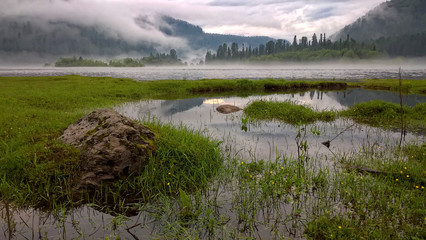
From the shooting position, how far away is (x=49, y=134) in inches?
457

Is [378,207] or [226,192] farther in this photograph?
[226,192]

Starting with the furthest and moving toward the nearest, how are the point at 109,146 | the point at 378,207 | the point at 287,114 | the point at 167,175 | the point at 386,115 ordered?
the point at 287,114 < the point at 386,115 < the point at 167,175 < the point at 109,146 < the point at 378,207

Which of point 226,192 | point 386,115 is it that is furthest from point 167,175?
point 386,115

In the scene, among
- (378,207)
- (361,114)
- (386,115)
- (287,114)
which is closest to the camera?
(378,207)

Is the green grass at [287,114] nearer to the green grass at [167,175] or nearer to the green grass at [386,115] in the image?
the green grass at [386,115]

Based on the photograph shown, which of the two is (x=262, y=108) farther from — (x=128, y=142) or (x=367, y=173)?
(x=128, y=142)

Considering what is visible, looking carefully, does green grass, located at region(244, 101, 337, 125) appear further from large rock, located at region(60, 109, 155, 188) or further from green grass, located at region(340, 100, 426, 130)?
large rock, located at region(60, 109, 155, 188)

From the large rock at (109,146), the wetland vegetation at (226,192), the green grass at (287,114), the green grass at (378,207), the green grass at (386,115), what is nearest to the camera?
the green grass at (378,207)

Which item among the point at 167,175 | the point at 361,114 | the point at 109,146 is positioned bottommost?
the point at 167,175

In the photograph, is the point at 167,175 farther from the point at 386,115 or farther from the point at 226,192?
the point at 386,115

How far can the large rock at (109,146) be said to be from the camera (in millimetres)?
8711

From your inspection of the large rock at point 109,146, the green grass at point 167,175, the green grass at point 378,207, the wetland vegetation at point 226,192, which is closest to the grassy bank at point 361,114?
the wetland vegetation at point 226,192

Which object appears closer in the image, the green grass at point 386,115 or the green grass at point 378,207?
the green grass at point 378,207

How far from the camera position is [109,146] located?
29.7ft
